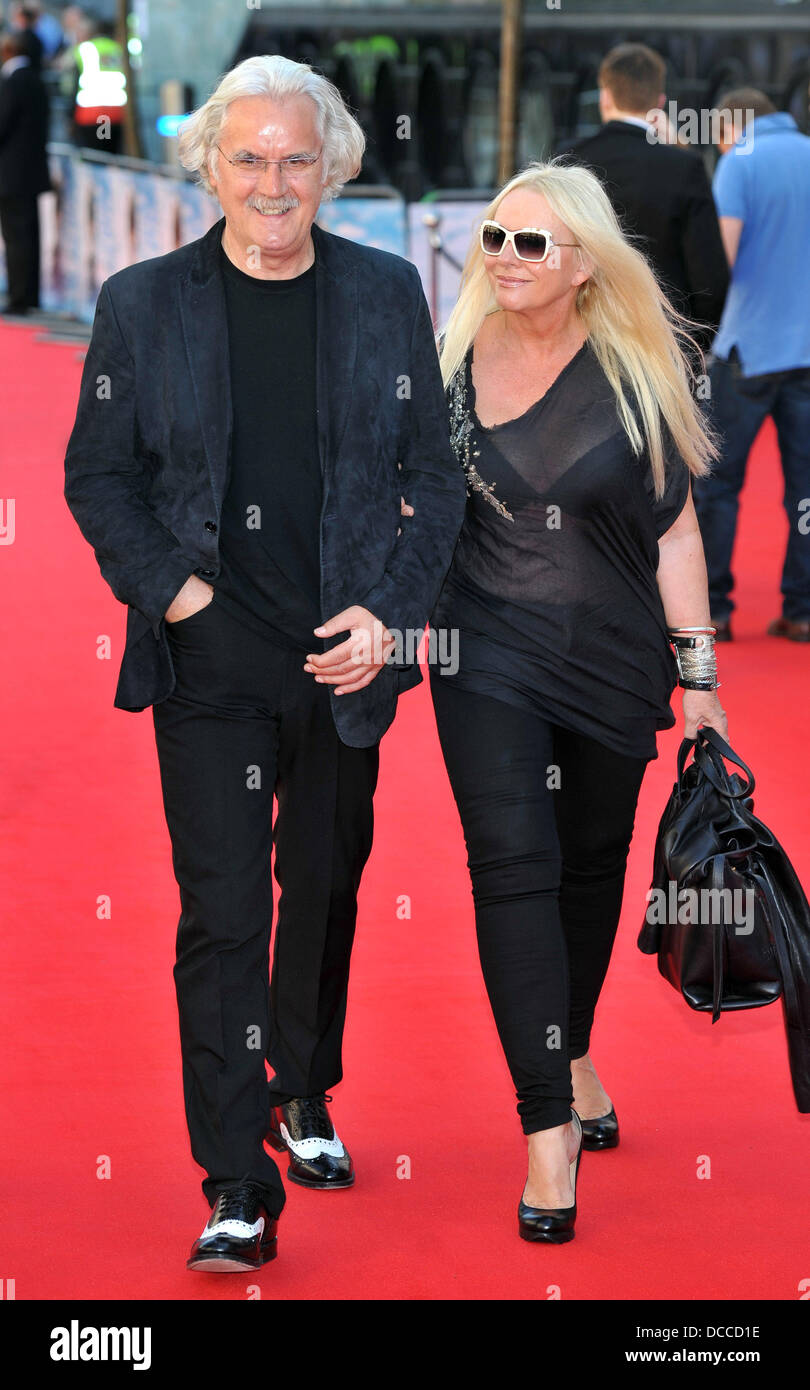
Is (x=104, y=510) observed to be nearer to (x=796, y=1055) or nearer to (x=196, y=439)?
(x=196, y=439)

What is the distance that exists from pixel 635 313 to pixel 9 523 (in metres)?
6.69

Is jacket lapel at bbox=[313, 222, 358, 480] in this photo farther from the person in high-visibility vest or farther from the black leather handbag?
the person in high-visibility vest

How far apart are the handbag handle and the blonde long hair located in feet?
1.54

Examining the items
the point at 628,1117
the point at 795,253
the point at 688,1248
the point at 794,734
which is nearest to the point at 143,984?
the point at 628,1117

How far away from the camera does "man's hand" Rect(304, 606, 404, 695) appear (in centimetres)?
319

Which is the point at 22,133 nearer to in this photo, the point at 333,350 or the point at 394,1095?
the point at 394,1095

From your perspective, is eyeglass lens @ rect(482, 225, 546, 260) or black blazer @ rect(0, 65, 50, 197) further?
black blazer @ rect(0, 65, 50, 197)

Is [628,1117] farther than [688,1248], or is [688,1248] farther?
[628,1117]

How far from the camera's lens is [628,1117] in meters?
3.96

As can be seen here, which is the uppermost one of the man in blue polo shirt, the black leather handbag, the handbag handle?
the man in blue polo shirt

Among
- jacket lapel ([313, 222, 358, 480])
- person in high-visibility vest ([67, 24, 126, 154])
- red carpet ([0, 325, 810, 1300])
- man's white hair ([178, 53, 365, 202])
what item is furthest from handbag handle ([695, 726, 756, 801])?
person in high-visibility vest ([67, 24, 126, 154])

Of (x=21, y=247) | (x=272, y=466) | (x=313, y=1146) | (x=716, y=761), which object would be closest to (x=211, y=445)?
(x=272, y=466)

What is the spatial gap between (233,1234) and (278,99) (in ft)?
6.06

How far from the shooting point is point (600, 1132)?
381cm
